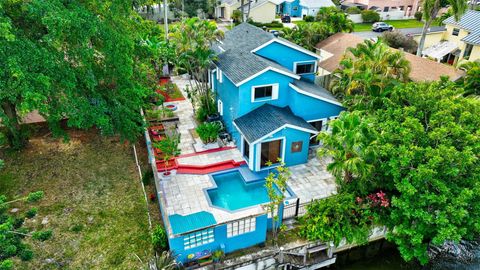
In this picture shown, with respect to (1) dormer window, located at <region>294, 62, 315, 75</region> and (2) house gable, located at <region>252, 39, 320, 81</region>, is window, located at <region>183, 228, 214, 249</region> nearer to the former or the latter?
(2) house gable, located at <region>252, 39, 320, 81</region>

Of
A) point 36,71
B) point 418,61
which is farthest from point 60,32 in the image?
Answer: point 418,61

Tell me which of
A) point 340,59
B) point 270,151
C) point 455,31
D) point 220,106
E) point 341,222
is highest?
point 455,31

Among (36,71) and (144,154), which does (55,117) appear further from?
(144,154)

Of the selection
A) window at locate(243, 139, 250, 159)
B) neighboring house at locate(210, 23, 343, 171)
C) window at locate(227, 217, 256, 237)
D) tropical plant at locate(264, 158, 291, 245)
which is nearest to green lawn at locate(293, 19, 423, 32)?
neighboring house at locate(210, 23, 343, 171)

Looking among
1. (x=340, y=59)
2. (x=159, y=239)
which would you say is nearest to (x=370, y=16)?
(x=340, y=59)

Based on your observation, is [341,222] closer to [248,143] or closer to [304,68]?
[248,143]

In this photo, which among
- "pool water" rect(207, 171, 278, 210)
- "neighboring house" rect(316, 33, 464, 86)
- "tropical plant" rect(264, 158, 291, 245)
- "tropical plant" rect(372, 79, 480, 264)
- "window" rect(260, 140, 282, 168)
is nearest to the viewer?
"tropical plant" rect(372, 79, 480, 264)

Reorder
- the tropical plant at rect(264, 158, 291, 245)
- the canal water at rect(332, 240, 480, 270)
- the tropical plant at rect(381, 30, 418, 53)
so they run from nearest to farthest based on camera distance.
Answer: the tropical plant at rect(264, 158, 291, 245), the canal water at rect(332, 240, 480, 270), the tropical plant at rect(381, 30, 418, 53)
